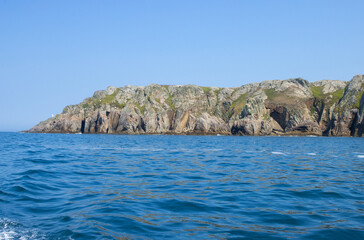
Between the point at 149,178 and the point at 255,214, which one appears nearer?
the point at 255,214

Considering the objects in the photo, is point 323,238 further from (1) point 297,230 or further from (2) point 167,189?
(2) point 167,189

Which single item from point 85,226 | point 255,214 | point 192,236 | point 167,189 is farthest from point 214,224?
point 167,189

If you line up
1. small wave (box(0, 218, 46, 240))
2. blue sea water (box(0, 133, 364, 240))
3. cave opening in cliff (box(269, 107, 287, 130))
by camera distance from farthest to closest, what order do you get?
cave opening in cliff (box(269, 107, 287, 130))
blue sea water (box(0, 133, 364, 240))
small wave (box(0, 218, 46, 240))

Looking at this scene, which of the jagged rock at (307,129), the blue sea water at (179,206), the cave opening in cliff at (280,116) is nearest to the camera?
the blue sea water at (179,206)

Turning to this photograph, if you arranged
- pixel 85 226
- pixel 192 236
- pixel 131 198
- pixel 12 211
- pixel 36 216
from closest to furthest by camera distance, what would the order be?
pixel 192 236 → pixel 85 226 → pixel 36 216 → pixel 12 211 → pixel 131 198

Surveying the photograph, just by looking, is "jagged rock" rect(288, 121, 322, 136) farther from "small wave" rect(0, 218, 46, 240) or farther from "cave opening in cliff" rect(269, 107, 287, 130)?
"small wave" rect(0, 218, 46, 240)

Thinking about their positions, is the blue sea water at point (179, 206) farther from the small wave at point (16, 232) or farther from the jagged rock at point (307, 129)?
the jagged rock at point (307, 129)

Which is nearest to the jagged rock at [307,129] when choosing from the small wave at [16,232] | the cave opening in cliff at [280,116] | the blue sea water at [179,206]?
the cave opening in cliff at [280,116]

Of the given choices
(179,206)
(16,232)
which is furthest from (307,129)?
(16,232)

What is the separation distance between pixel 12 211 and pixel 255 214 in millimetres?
10358

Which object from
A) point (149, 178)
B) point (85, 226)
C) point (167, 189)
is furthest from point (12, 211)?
point (149, 178)

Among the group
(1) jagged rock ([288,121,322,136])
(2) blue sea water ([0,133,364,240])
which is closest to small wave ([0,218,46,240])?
(2) blue sea water ([0,133,364,240])

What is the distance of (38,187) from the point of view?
17031 millimetres

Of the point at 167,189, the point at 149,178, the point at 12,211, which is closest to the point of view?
the point at 12,211
